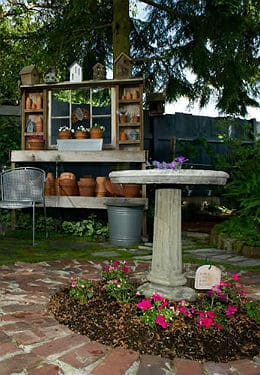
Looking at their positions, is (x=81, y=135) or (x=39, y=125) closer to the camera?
(x=81, y=135)

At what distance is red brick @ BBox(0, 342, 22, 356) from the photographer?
1.60 metres

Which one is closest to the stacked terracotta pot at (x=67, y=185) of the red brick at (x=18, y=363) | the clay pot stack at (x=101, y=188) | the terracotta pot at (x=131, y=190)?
the clay pot stack at (x=101, y=188)

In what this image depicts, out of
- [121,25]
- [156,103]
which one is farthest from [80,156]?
[121,25]

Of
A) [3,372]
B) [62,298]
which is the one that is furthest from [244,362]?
[62,298]

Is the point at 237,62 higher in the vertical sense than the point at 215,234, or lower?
higher

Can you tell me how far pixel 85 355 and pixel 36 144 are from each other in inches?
149

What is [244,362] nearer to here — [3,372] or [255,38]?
[3,372]

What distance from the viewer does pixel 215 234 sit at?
4.31m

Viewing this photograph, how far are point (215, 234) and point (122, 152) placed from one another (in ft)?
4.73

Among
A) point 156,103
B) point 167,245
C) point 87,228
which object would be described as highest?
point 156,103

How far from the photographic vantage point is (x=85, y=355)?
1572 millimetres

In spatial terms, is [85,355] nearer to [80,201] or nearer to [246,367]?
[246,367]

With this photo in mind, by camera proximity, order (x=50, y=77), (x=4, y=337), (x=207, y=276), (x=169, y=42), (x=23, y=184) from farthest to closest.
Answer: (x=169, y=42), (x=50, y=77), (x=23, y=184), (x=207, y=276), (x=4, y=337)

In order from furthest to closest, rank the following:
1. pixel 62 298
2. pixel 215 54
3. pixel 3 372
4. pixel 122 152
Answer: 1. pixel 215 54
2. pixel 122 152
3. pixel 62 298
4. pixel 3 372
